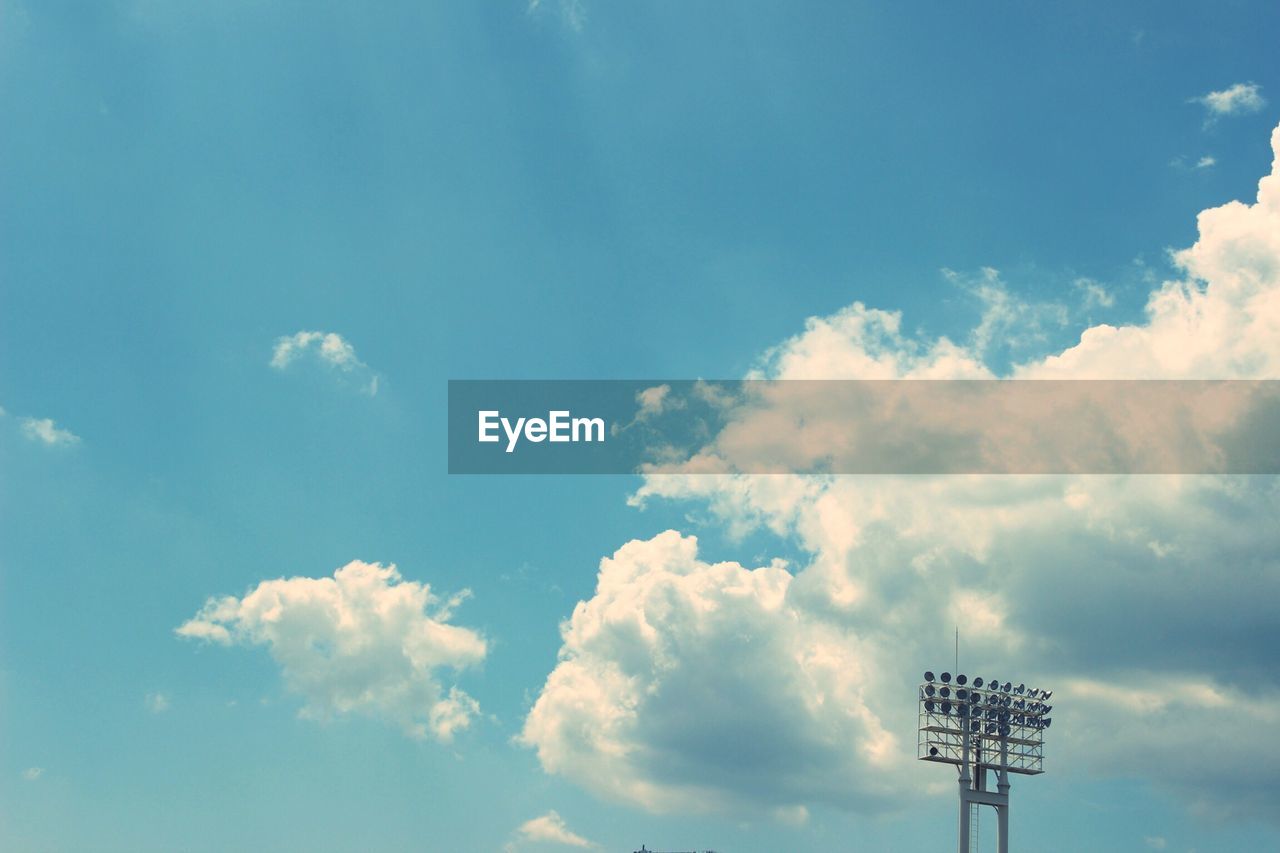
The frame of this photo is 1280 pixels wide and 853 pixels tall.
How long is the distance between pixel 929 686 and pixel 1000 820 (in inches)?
434

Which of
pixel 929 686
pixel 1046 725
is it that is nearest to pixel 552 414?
pixel 929 686

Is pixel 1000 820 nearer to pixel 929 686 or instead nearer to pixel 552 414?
pixel 929 686

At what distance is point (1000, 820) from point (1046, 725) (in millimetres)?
8139

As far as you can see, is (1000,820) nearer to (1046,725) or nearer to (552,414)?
(1046,725)

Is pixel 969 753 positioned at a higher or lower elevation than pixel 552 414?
lower

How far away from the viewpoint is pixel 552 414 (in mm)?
81750

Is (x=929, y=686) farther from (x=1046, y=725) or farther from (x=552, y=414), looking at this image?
(x=552, y=414)

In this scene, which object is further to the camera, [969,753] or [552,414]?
[969,753]

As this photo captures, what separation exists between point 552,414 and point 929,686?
4907cm

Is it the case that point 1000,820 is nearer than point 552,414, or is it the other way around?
point 552,414

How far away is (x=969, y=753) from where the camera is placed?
388 feet

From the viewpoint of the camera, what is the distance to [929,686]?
11812cm

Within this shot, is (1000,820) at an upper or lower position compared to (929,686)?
lower

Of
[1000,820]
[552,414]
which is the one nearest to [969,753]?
[1000,820]
